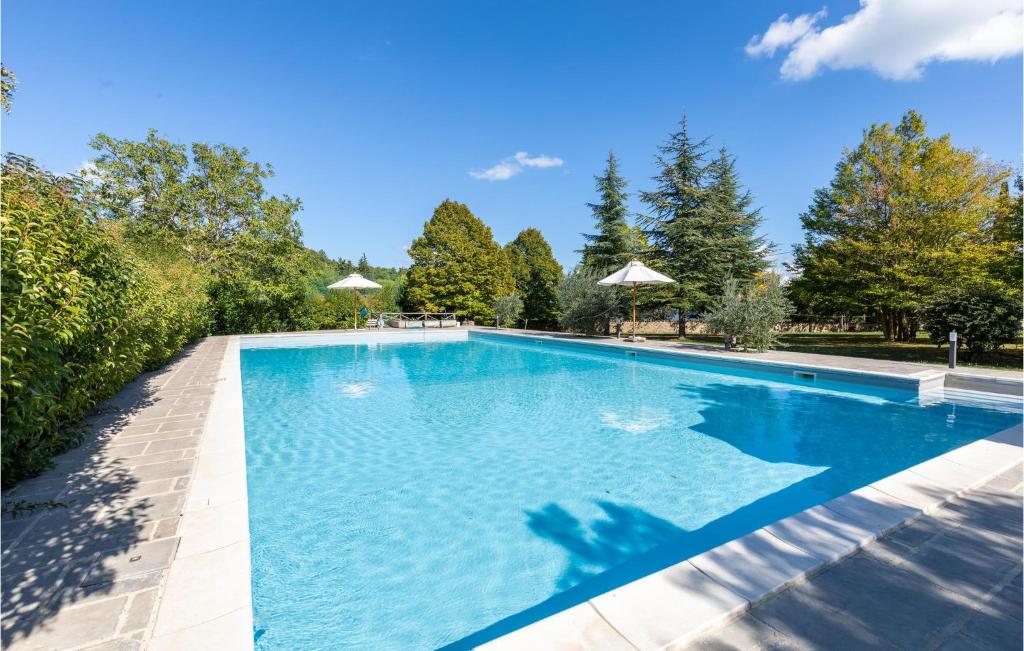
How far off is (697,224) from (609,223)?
4937 millimetres

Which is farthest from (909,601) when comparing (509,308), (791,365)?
(509,308)

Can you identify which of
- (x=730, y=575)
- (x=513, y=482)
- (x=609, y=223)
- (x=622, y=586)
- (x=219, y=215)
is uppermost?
(x=609, y=223)

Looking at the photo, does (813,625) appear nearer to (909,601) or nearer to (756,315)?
(909,601)

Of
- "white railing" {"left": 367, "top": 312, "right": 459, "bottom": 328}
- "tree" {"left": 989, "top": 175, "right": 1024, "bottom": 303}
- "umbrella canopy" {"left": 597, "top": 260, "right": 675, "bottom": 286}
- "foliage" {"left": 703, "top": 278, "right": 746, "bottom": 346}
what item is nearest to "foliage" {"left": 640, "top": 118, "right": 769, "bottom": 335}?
"umbrella canopy" {"left": 597, "top": 260, "right": 675, "bottom": 286}

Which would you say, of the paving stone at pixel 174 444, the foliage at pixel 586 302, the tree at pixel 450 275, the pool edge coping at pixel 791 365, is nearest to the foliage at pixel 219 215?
the tree at pixel 450 275

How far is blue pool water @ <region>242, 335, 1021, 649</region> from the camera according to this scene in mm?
2650

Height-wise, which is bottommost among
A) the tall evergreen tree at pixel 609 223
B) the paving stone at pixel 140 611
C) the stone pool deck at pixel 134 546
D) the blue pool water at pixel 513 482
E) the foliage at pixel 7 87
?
the blue pool water at pixel 513 482

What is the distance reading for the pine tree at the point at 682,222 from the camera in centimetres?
1652

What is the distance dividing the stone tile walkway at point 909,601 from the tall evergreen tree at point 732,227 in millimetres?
15384

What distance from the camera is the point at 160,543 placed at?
7.52 feet

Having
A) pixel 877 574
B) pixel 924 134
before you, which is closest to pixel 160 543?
pixel 877 574

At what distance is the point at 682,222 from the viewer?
1677 centimetres

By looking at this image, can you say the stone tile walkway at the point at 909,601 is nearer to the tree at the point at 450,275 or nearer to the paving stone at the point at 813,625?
the paving stone at the point at 813,625

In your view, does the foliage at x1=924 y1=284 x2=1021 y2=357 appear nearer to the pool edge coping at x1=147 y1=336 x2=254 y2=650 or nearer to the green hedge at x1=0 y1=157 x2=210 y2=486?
the pool edge coping at x1=147 y1=336 x2=254 y2=650
